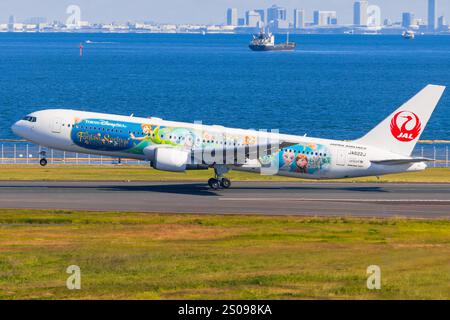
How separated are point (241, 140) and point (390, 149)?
35.0 ft

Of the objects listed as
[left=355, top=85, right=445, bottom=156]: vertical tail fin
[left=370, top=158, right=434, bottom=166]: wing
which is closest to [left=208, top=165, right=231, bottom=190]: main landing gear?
[left=370, top=158, right=434, bottom=166]: wing

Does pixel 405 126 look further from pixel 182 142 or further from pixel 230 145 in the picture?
pixel 182 142

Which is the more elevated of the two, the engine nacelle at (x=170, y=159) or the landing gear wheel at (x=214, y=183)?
the engine nacelle at (x=170, y=159)

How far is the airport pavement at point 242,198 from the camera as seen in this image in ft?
196

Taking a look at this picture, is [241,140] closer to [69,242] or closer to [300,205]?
[300,205]

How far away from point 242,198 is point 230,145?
494cm

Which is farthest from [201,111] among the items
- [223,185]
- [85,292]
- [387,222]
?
[85,292]

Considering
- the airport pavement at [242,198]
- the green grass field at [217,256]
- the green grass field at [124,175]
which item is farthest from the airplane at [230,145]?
the green grass field at [217,256]

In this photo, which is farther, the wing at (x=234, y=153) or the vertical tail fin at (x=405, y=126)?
the vertical tail fin at (x=405, y=126)

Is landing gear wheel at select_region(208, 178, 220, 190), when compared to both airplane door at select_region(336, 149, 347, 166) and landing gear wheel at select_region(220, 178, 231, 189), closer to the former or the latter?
landing gear wheel at select_region(220, 178, 231, 189)

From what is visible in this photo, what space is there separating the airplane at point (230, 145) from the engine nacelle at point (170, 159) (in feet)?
0.22

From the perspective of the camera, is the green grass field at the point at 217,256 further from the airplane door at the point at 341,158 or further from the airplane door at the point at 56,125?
the airplane door at the point at 341,158

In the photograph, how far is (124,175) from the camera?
255 feet

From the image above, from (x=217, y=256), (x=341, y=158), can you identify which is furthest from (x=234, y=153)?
(x=217, y=256)
